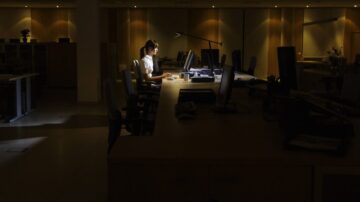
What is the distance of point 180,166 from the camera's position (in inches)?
96.0

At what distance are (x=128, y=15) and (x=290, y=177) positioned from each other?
1493 centimetres

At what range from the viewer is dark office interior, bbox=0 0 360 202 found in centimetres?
244

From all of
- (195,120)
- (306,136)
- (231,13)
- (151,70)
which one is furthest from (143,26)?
(306,136)

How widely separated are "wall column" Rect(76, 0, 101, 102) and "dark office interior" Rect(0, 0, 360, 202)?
0.02 m

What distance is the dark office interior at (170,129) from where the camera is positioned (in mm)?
2441

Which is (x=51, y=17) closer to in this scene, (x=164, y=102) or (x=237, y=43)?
(x=237, y=43)

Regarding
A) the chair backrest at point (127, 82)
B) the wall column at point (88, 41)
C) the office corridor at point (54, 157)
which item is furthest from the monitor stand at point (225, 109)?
the wall column at point (88, 41)

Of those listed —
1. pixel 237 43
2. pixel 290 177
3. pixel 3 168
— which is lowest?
pixel 3 168

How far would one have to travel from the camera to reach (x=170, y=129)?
3.31 meters

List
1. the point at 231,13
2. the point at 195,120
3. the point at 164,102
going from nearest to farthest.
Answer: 1. the point at 195,120
2. the point at 164,102
3. the point at 231,13

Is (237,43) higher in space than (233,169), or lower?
higher

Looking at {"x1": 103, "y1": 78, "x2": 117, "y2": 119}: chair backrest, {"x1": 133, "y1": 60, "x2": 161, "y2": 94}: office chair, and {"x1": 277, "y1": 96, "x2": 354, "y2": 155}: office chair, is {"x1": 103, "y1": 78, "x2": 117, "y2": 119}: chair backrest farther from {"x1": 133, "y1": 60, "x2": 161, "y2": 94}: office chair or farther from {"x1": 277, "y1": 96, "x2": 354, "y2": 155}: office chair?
{"x1": 133, "y1": 60, "x2": 161, "y2": 94}: office chair

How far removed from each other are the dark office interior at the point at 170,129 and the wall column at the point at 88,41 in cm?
2

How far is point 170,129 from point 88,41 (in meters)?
7.96
